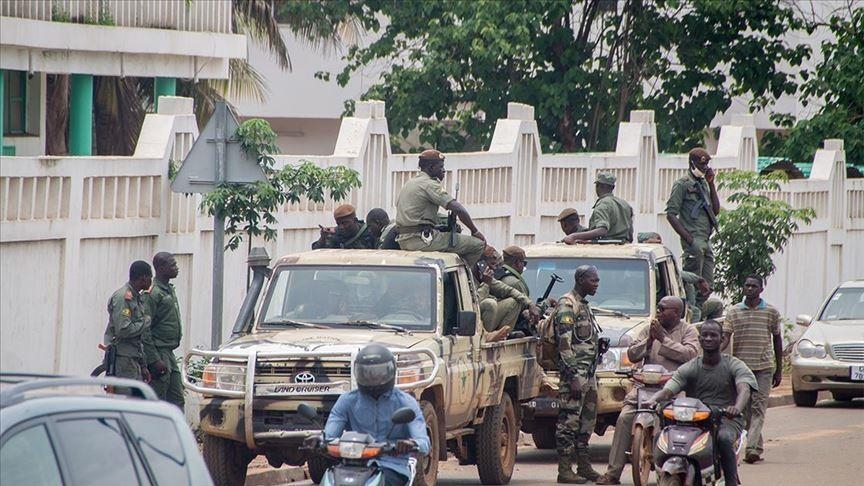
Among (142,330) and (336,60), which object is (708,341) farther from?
(336,60)

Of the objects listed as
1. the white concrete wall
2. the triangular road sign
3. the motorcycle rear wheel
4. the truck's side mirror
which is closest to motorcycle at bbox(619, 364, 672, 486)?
the motorcycle rear wheel

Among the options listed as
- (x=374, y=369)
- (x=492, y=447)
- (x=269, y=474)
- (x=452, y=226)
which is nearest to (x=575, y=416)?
(x=492, y=447)

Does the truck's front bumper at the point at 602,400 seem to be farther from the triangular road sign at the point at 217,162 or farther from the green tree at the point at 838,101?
the green tree at the point at 838,101

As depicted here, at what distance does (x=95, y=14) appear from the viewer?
23.5 metres

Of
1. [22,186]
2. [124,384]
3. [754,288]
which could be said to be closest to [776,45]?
[754,288]

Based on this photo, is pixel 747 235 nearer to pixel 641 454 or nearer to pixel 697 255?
pixel 697 255

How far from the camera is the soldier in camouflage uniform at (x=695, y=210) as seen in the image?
19.2 m

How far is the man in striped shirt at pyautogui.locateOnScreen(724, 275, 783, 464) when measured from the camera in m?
15.2

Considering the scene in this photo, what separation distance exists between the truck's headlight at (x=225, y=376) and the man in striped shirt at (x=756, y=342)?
221 inches

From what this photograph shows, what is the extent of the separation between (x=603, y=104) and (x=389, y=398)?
21124mm

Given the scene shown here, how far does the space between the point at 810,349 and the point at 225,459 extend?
10.7 meters

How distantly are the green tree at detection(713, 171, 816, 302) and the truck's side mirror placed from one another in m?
11.6

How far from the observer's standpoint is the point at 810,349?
806 inches

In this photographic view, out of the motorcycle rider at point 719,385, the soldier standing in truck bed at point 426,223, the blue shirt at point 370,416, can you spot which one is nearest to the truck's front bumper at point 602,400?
the soldier standing in truck bed at point 426,223
